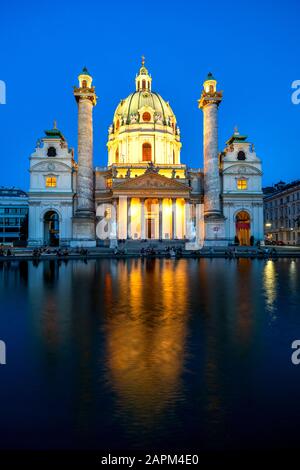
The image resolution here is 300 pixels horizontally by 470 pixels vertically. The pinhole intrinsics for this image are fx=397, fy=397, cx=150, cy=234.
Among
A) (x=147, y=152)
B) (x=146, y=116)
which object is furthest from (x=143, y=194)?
(x=146, y=116)

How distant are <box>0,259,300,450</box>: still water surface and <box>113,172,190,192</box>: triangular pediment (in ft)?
166

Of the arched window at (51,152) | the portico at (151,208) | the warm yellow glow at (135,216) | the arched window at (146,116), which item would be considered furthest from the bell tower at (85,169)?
the arched window at (146,116)

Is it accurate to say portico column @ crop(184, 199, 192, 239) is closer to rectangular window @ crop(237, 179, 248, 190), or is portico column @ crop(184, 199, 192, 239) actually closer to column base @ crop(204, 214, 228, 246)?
column base @ crop(204, 214, 228, 246)

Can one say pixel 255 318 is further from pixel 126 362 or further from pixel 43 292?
pixel 43 292

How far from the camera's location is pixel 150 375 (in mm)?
7676

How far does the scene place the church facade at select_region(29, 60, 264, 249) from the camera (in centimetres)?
6388

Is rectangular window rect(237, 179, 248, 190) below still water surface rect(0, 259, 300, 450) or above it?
above

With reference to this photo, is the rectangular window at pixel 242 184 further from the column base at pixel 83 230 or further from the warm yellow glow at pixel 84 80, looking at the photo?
the warm yellow glow at pixel 84 80

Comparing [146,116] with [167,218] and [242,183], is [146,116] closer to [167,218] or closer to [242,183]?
[242,183]

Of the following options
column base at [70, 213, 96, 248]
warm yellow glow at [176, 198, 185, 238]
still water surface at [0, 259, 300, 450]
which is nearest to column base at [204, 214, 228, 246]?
warm yellow glow at [176, 198, 185, 238]

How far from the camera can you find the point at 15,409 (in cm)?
623

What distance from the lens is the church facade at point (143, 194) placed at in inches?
2515

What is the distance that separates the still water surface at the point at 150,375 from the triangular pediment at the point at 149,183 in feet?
166
